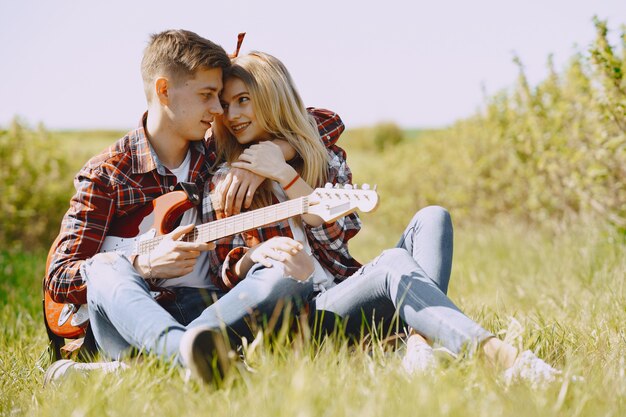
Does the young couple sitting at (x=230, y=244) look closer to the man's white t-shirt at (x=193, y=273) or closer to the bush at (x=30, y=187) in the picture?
the man's white t-shirt at (x=193, y=273)

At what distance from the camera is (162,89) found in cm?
318

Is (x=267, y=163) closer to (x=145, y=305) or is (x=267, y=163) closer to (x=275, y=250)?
(x=275, y=250)

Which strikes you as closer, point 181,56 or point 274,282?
point 274,282

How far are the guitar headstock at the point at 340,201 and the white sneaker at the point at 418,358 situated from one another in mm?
509

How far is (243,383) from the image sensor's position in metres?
2.16

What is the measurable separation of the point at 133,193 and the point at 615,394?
6.76 feet

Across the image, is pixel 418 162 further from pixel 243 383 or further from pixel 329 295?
pixel 243 383

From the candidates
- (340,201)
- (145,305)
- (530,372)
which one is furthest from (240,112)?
(530,372)

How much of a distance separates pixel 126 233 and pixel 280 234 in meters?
0.68

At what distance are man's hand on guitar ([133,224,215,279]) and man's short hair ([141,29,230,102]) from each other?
2.74 feet

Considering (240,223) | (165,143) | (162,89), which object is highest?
(162,89)

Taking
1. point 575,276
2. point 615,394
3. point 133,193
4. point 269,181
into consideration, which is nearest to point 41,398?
point 133,193

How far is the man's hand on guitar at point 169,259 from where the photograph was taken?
2719mm

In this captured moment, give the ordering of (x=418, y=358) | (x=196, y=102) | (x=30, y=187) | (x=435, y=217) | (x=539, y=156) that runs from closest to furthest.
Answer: (x=418, y=358) → (x=435, y=217) → (x=196, y=102) → (x=539, y=156) → (x=30, y=187)
